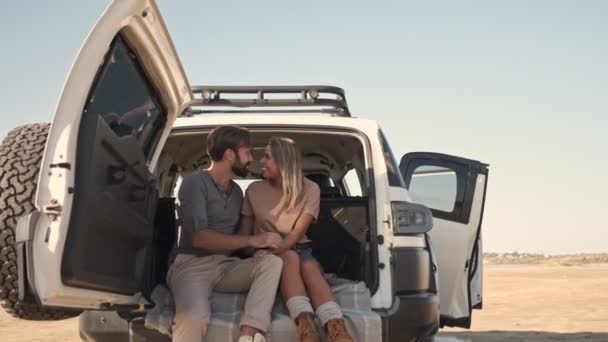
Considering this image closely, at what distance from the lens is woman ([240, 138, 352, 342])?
436 centimetres

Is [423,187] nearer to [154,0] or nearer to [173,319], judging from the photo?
[173,319]

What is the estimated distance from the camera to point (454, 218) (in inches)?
250

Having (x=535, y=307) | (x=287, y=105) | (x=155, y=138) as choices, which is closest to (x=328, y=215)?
(x=287, y=105)

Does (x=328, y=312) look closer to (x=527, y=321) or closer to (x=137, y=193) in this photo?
(x=137, y=193)

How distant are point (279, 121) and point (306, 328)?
1343 millimetres

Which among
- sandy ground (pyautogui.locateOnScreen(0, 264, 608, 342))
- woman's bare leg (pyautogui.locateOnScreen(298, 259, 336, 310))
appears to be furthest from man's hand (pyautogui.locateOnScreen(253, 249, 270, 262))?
sandy ground (pyautogui.locateOnScreen(0, 264, 608, 342))

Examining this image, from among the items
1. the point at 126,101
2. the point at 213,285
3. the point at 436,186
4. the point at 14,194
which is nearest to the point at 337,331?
the point at 213,285

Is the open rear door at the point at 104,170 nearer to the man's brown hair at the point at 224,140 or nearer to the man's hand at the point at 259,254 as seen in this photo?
the man's brown hair at the point at 224,140

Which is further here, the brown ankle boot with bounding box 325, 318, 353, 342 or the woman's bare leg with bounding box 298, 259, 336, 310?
the woman's bare leg with bounding box 298, 259, 336, 310

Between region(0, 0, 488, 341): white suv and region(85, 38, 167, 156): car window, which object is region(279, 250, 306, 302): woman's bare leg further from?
region(85, 38, 167, 156): car window

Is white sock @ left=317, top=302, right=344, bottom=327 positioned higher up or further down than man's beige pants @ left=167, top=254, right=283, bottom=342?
further down

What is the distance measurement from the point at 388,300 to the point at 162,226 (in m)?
1.47

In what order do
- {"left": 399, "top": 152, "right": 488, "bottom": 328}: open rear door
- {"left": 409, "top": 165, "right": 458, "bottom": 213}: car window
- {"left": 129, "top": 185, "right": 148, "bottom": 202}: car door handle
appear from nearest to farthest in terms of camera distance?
{"left": 129, "top": 185, "right": 148, "bottom": 202}: car door handle, {"left": 399, "top": 152, "right": 488, "bottom": 328}: open rear door, {"left": 409, "top": 165, "right": 458, "bottom": 213}: car window

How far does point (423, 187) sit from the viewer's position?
6.60 metres
